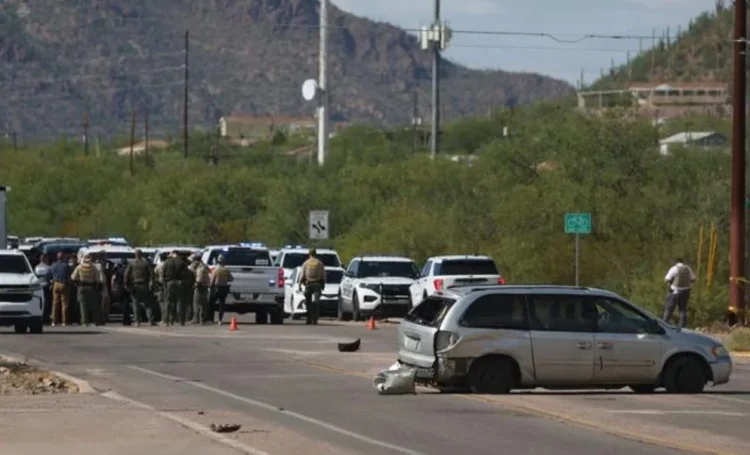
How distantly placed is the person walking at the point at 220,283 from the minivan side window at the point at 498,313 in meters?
20.7

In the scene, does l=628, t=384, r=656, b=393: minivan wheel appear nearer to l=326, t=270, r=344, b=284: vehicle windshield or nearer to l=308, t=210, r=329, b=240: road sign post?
l=326, t=270, r=344, b=284: vehicle windshield

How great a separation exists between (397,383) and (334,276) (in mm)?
29965

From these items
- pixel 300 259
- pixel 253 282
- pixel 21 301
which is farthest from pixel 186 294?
pixel 300 259

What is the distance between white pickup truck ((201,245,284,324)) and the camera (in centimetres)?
4662

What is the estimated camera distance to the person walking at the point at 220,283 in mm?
45188

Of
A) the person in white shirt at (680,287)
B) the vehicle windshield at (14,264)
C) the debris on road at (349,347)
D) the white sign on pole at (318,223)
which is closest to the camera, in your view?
the debris on road at (349,347)

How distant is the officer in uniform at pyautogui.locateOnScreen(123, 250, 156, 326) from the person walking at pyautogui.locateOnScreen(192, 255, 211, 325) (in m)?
1.11

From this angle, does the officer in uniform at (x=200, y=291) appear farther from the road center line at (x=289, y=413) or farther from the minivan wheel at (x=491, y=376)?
the minivan wheel at (x=491, y=376)

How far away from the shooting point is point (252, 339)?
38.5m

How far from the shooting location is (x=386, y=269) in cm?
5200

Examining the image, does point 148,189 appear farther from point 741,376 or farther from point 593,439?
point 593,439

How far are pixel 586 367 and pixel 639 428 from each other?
4.67 m

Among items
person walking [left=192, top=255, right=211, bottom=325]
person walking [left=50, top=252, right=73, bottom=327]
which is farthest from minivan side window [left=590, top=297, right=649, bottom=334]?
person walking [left=50, top=252, right=73, bottom=327]

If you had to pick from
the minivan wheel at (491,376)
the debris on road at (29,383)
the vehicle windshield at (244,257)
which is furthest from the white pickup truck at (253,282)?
the minivan wheel at (491,376)
